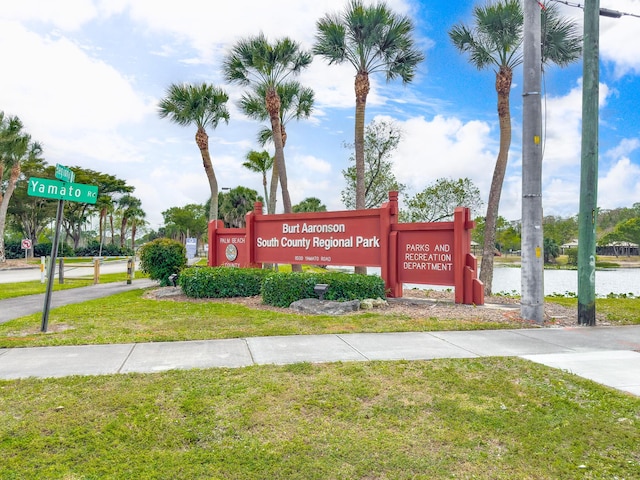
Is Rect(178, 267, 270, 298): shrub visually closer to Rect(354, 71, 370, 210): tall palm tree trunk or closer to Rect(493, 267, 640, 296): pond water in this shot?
Rect(354, 71, 370, 210): tall palm tree trunk

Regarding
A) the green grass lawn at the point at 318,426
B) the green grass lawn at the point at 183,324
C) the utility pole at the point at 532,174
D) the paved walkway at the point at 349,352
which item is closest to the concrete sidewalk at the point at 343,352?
the paved walkway at the point at 349,352

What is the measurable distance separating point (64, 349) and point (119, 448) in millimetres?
3831

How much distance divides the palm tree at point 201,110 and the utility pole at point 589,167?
18099mm

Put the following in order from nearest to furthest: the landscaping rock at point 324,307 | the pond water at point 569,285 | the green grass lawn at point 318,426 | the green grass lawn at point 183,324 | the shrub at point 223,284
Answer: the green grass lawn at point 318,426, the green grass lawn at point 183,324, the landscaping rock at point 324,307, the shrub at point 223,284, the pond water at point 569,285

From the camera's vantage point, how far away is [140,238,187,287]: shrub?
16.6 m

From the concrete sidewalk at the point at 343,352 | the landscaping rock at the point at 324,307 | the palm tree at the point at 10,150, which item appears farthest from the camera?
the palm tree at the point at 10,150

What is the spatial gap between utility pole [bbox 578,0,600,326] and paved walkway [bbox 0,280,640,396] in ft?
3.68

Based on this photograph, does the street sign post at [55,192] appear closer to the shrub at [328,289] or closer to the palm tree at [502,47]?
the shrub at [328,289]

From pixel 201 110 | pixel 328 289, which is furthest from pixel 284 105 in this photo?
pixel 328 289

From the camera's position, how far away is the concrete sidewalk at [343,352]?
5.62m

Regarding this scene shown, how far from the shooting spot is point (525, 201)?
959 cm

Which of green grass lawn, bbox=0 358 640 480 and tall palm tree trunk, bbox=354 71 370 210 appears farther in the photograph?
tall palm tree trunk, bbox=354 71 370 210

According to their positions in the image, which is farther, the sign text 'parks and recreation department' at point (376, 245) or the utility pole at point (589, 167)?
the sign text 'parks and recreation department' at point (376, 245)

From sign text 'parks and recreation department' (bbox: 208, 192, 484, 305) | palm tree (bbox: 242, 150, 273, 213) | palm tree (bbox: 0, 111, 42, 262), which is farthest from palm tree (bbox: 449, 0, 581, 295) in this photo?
palm tree (bbox: 0, 111, 42, 262)
